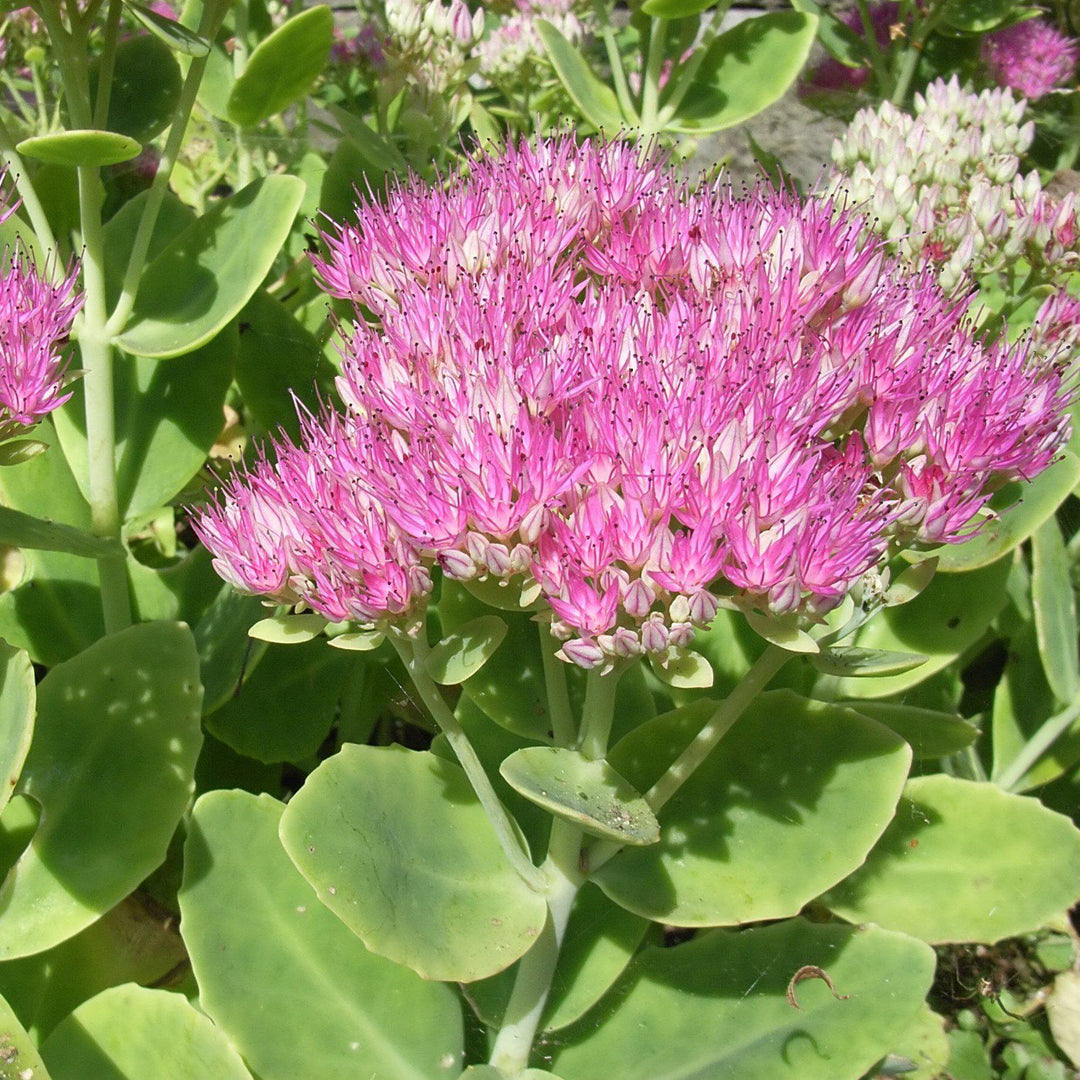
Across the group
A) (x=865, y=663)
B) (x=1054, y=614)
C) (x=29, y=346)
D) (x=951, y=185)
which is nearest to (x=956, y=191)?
(x=951, y=185)

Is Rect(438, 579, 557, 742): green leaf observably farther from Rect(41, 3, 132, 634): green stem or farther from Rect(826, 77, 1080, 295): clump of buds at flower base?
Rect(826, 77, 1080, 295): clump of buds at flower base

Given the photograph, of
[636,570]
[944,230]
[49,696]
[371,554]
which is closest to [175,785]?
[49,696]

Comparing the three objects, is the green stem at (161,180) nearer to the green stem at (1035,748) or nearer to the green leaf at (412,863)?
the green leaf at (412,863)

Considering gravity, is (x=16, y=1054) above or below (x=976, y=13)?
below

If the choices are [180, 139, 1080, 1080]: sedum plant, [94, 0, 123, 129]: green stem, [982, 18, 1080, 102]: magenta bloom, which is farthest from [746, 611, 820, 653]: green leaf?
[982, 18, 1080, 102]: magenta bloom

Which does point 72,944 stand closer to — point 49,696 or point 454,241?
point 49,696

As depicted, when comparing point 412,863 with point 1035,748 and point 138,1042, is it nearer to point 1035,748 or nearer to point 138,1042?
point 138,1042
